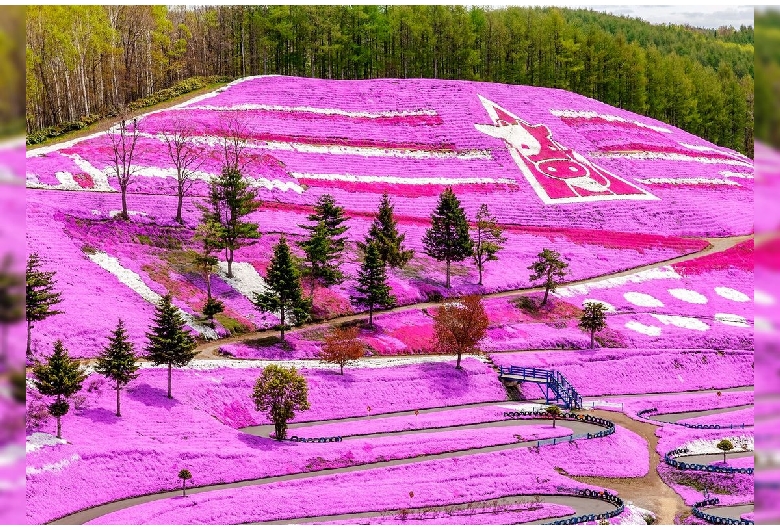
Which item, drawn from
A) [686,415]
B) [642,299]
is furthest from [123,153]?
[686,415]

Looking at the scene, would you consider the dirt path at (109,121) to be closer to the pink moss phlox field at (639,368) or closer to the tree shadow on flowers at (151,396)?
the tree shadow on flowers at (151,396)

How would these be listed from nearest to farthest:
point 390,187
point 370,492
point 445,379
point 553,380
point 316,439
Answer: point 370,492, point 316,439, point 445,379, point 553,380, point 390,187

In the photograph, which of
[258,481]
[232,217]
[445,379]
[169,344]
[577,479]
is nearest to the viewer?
[258,481]

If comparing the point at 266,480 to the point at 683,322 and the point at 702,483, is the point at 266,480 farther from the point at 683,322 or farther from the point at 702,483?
the point at 683,322

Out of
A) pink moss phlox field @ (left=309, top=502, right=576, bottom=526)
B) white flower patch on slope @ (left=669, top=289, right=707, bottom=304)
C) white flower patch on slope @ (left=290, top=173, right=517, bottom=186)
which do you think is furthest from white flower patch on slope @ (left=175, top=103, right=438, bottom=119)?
pink moss phlox field @ (left=309, top=502, right=576, bottom=526)

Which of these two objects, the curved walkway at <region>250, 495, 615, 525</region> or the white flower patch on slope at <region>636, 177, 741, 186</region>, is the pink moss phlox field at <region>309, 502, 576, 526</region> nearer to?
the curved walkway at <region>250, 495, 615, 525</region>

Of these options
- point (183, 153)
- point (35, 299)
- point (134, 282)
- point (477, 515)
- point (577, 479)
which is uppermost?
point (183, 153)
